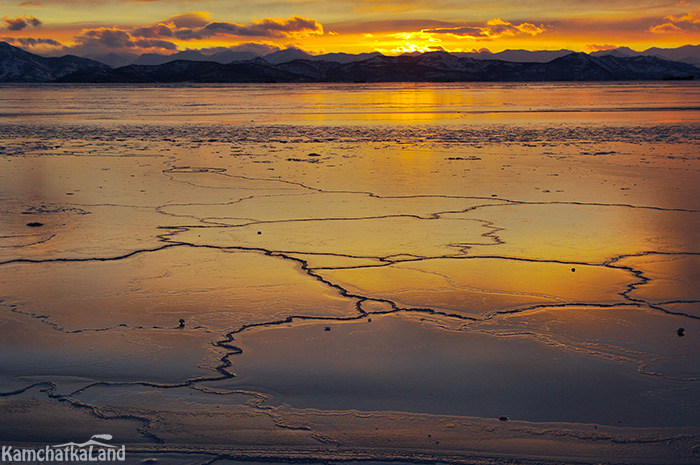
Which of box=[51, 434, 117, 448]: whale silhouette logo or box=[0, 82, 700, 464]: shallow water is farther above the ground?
box=[0, 82, 700, 464]: shallow water

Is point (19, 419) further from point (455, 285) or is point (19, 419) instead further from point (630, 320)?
point (630, 320)

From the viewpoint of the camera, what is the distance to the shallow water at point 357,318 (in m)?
2.98

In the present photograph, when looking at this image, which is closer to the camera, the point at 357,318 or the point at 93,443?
the point at 93,443

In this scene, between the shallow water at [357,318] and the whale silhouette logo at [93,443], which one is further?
the shallow water at [357,318]

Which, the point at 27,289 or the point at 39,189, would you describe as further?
the point at 39,189

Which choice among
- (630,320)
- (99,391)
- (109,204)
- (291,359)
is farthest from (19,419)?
(109,204)

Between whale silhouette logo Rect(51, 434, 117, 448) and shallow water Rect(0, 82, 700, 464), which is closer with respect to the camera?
whale silhouette logo Rect(51, 434, 117, 448)

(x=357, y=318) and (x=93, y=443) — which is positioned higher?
(x=357, y=318)

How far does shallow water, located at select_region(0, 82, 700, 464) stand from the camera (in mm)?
2984

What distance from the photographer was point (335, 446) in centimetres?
285

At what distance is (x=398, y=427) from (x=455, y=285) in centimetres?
205

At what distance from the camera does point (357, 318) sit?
4.30m

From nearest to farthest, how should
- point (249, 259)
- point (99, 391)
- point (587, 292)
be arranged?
point (99, 391)
point (587, 292)
point (249, 259)

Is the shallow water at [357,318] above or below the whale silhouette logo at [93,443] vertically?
above
